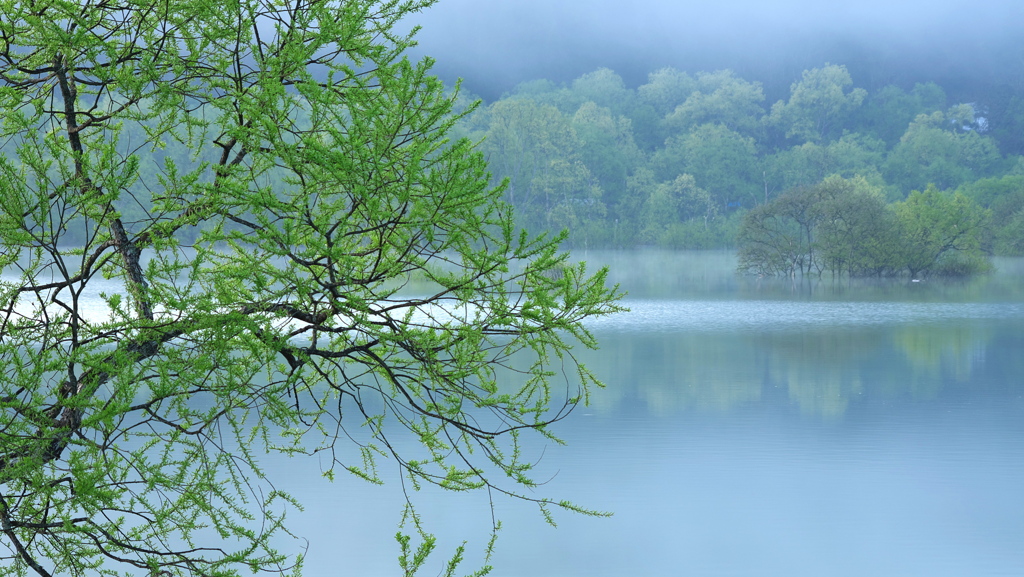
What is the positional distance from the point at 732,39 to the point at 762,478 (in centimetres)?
9155

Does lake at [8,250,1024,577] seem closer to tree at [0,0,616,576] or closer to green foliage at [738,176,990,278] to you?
tree at [0,0,616,576]

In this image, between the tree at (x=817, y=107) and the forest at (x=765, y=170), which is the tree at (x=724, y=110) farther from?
the tree at (x=817, y=107)

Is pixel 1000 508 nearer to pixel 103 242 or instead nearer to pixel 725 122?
pixel 103 242

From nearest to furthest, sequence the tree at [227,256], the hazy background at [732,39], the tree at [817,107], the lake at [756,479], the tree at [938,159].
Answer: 1. the tree at [227,256]
2. the lake at [756,479]
3. the tree at [938,159]
4. the tree at [817,107]
5. the hazy background at [732,39]

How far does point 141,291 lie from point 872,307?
887 inches

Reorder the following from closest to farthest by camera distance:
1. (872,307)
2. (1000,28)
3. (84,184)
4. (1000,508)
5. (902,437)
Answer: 1. (84,184)
2. (1000,508)
3. (902,437)
4. (872,307)
5. (1000,28)

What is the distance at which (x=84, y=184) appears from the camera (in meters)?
3.14

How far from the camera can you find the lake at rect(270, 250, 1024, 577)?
20.8 ft

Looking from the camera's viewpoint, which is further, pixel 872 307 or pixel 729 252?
pixel 729 252

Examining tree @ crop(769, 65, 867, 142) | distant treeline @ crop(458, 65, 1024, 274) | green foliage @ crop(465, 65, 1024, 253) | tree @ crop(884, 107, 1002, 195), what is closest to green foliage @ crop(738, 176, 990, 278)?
distant treeline @ crop(458, 65, 1024, 274)

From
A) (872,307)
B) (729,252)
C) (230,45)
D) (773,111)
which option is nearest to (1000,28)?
(773,111)

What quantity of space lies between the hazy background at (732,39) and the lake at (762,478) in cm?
7404

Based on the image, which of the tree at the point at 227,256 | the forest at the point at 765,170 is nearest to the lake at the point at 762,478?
the tree at the point at 227,256

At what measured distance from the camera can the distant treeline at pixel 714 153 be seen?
53812 millimetres
